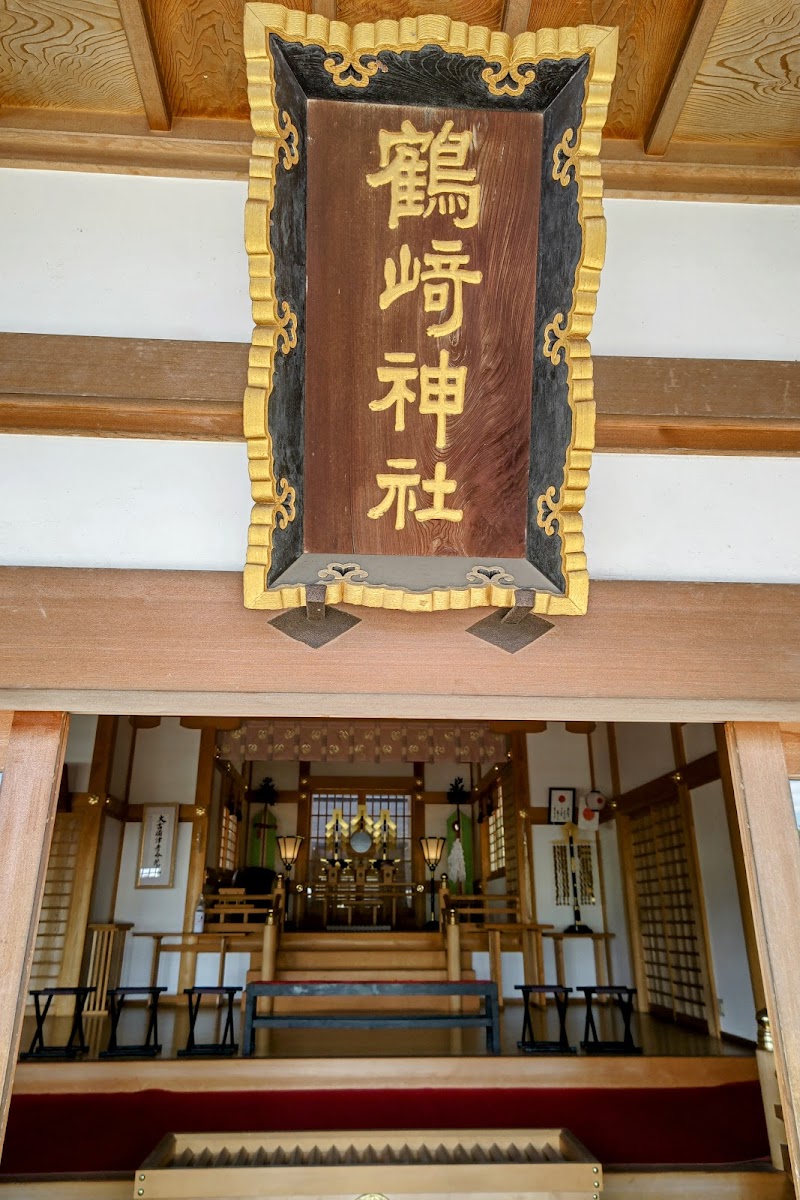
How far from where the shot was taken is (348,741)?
286 inches

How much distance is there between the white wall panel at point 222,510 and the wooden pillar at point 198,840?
5.89 metres

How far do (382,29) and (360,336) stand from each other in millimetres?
698

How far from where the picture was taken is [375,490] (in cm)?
209

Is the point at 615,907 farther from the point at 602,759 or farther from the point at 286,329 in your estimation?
the point at 286,329

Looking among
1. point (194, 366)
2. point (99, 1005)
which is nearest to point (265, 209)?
point (194, 366)

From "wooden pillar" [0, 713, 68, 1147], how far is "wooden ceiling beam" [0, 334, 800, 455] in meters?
0.90

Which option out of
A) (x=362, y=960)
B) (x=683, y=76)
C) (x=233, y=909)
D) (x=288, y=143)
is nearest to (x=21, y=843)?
(x=288, y=143)

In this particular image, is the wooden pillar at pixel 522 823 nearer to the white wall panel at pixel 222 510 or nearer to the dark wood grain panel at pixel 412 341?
the white wall panel at pixel 222 510

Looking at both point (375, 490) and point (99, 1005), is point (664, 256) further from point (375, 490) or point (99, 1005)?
point (99, 1005)

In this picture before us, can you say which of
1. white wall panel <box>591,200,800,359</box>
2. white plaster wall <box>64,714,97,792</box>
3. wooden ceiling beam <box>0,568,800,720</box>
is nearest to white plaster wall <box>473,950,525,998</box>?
white plaster wall <box>64,714,97,792</box>

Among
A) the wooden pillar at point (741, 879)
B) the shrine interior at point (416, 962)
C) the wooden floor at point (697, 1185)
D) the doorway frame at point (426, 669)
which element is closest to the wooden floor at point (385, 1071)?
the shrine interior at point (416, 962)

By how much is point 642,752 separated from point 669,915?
56.4 inches

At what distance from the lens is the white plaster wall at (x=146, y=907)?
7.41m

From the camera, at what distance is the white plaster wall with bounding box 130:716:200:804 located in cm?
818
